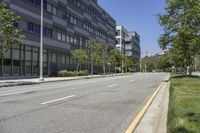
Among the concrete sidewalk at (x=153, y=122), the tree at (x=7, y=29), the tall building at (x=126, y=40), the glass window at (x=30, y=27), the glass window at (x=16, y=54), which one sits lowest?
the concrete sidewalk at (x=153, y=122)

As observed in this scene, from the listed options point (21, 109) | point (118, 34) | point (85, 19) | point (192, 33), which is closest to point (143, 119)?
point (21, 109)

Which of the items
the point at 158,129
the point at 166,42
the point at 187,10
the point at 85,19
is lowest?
the point at 158,129

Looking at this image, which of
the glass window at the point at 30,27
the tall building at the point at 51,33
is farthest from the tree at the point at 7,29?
the glass window at the point at 30,27

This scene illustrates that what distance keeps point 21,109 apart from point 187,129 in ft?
19.5

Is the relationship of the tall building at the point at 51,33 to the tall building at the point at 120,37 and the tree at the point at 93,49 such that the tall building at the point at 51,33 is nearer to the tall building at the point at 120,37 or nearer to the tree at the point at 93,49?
the tree at the point at 93,49

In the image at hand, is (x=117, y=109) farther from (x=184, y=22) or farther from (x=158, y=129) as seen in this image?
(x=184, y=22)

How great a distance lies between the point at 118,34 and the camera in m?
133

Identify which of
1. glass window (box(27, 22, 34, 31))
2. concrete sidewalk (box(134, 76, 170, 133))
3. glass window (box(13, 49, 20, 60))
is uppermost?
glass window (box(27, 22, 34, 31))

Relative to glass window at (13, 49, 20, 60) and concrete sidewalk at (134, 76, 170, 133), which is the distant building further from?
concrete sidewalk at (134, 76, 170, 133)

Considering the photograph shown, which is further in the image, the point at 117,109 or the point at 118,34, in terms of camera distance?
the point at 118,34

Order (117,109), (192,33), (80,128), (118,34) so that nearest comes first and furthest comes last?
1. (80,128)
2. (117,109)
3. (192,33)
4. (118,34)

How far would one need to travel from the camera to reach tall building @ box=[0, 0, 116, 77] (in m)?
41.9

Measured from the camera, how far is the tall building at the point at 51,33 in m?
41.9

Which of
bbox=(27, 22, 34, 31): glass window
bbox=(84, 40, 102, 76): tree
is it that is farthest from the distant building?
bbox=(27, 22, 34, 31): glass window
